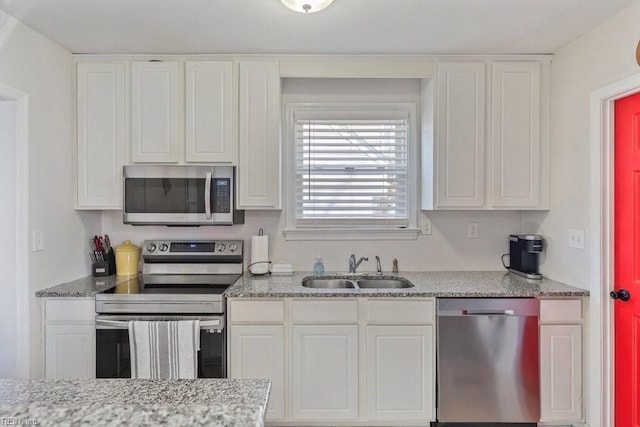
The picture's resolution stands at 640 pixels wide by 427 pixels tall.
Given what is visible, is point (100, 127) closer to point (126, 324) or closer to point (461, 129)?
point (126, 324)

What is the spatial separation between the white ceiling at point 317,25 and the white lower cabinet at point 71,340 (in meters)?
1.62

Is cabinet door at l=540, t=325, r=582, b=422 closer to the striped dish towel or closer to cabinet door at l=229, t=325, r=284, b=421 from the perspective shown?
cabinet door at l=229, t=325, r=284, b=421

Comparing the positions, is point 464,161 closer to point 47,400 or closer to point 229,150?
point 229,150

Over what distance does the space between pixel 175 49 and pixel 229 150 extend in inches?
29.5

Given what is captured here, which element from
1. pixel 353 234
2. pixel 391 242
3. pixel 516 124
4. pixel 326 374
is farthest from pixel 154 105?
pixel 516 124

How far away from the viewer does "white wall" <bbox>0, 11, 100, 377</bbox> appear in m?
2.21

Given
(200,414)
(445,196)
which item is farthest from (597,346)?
(200,414)

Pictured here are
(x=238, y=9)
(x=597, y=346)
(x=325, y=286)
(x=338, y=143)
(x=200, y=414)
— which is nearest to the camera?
(x=200, y=414)

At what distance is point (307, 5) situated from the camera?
195 centimetres

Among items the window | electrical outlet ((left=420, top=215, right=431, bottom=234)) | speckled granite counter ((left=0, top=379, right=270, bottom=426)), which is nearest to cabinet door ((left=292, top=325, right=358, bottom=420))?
the window

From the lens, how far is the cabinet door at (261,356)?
2.32 meters

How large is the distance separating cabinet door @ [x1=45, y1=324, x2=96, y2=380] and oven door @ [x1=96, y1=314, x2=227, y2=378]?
0.18 feet

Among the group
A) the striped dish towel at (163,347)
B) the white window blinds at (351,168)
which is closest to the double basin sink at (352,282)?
the white window blinds at (351,168)

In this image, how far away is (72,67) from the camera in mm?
2643
